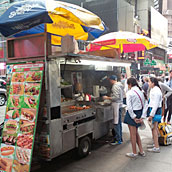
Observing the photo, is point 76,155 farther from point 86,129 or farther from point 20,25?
point 20,25

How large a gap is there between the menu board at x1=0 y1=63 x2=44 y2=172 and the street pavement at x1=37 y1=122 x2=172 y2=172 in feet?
2.84

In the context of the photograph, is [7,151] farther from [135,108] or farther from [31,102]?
[135,108]

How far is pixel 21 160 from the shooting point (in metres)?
3.65

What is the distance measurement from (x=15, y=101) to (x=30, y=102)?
1.36 ft

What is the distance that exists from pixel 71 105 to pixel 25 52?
199cm

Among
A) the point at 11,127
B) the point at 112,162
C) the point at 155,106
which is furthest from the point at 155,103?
the point at 11,127

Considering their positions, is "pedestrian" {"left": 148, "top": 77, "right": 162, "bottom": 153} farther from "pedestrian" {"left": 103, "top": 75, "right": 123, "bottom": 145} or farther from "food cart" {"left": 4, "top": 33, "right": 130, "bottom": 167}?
"food cart" {"left": 4, "top": 33, "right": 130, "bottom": 167}

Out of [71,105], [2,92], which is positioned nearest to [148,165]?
[71,105]

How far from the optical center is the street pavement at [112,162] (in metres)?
4.27

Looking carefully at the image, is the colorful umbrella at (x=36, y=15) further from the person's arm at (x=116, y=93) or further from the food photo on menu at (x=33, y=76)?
the person's arm at (x=116, y=93)

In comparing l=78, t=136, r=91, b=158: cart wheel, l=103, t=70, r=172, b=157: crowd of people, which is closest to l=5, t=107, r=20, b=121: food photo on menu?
l=78, t=136, r=91, b=158: cart wheel

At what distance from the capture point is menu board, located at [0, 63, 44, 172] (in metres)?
3.67

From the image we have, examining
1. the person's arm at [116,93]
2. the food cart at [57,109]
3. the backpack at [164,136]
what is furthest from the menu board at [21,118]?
the backpack at [164,136]

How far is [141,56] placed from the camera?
24406mm
